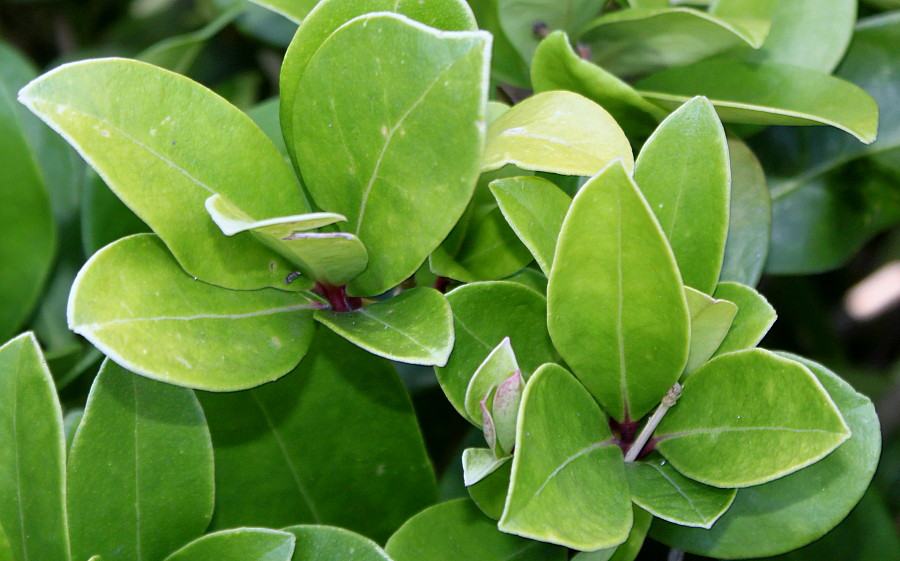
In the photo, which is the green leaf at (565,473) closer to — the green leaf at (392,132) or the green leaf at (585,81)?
the green leaf at (392,132)

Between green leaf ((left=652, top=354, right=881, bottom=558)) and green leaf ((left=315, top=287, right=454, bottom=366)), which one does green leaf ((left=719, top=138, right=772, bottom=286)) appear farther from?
green leaf ((left=315, top=287, right=454, bottom=366))

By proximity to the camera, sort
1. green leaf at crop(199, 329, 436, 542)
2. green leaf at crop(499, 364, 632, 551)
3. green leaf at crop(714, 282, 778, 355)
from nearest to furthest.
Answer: green leaf at crop(499, 364, 632, 551) → green leaf at crop(714, 282, 778, 355) → green leaf at crop(199, 329, 436, 542)

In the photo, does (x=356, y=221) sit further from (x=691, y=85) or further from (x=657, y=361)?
(x=691, y=85)

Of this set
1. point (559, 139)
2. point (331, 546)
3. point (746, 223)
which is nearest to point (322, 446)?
point (331, 546)

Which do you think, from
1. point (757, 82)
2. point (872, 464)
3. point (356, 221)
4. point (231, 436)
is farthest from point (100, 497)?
point (757, 82)

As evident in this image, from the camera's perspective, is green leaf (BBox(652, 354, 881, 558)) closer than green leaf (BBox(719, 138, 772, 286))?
Yes

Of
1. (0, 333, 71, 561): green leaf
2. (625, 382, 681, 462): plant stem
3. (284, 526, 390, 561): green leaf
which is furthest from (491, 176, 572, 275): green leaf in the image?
(0, 333, 71, 561): green leaf

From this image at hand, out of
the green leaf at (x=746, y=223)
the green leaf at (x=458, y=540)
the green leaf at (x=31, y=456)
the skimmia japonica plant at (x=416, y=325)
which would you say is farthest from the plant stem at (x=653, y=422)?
the green leaf at (x=31, y=456)
